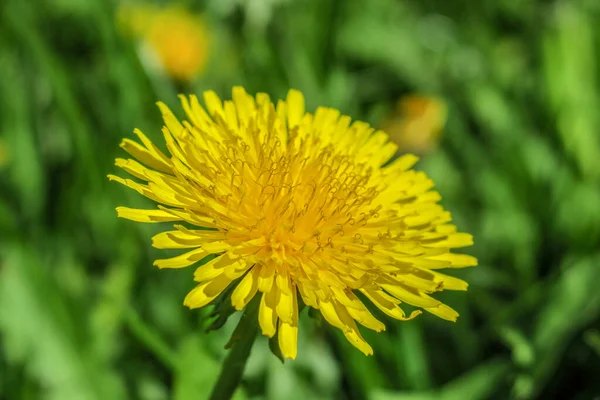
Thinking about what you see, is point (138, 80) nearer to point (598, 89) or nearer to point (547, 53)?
point (547, 53)

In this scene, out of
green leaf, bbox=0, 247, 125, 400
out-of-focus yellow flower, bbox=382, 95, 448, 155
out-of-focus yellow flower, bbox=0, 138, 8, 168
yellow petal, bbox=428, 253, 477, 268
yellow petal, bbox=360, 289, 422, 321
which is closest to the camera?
yellow petal, bbox=360, 289, 422, 321

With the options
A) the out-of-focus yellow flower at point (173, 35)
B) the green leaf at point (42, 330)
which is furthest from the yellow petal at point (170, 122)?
the out-of-focus yellow flower at point (173, 35)

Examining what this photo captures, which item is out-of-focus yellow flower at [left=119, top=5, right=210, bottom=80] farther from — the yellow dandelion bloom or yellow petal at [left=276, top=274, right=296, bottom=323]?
yellow petal at [left=276, top=274, right=296, bottom=323]

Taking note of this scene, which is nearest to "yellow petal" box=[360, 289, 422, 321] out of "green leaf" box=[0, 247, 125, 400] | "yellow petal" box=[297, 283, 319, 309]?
"yellow petal" box=[297, 283, 319, 309]

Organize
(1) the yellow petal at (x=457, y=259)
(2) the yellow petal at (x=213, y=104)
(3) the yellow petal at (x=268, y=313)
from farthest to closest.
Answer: (2) the yellow petal at (x=213, y=104)
(1) the yellow petal at (x=457, y=259)
(3) the yellow petal at (x=268, y=313)

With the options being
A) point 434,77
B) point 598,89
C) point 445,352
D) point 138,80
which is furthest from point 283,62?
point 598,89

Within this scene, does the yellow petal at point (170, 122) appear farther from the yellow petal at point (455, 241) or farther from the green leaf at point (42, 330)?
the green leaf at point (42, 330)
